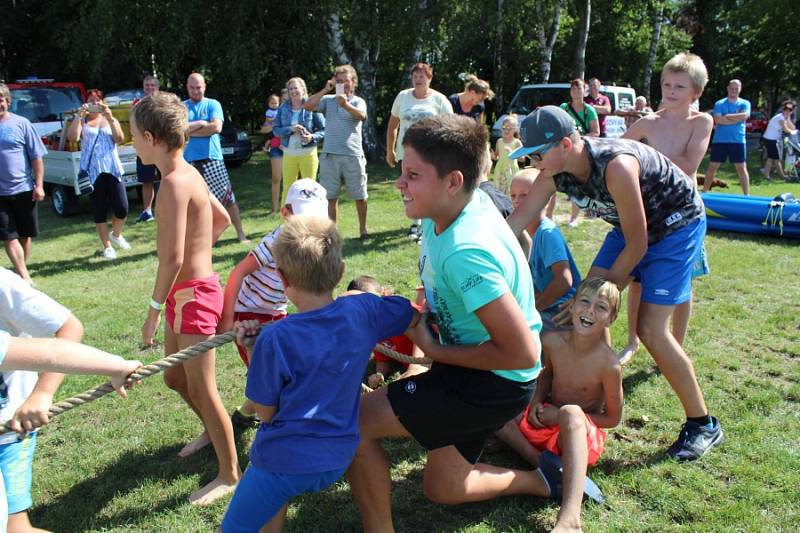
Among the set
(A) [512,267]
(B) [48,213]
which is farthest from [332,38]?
(A) [512,267]

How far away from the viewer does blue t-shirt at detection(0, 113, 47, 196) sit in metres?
6.94

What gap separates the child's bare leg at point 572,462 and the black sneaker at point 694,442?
655 millimetres

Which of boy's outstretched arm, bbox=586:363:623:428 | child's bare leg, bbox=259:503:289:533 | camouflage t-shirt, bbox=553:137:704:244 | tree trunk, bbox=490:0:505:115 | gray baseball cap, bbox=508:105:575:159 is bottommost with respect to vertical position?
child's bare leg, bbox=259:503:289:533

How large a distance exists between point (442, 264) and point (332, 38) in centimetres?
1469

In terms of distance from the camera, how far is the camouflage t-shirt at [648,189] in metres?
3.25

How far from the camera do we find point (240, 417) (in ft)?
13.0

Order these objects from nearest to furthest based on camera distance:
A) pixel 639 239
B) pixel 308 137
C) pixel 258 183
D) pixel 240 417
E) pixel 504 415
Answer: pixel 504 415 → pixel 639 239 → pixel 240 417 → pixel 308 137 → pixel 258 183

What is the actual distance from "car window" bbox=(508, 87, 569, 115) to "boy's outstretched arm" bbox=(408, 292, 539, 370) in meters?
14.9

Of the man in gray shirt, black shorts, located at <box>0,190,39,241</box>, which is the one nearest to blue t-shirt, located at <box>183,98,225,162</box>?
the man in gray shirt

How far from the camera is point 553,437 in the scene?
3379mm

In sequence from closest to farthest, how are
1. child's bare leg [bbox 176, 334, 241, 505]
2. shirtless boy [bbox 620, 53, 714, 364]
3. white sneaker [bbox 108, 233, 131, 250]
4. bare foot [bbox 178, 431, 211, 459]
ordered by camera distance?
1. child's bare leg [bbox 176, 334, 241, 505]
2. bare foot [bbox 178, 431, 211, 459]
3. shirtless boy [bbox 620, 53, 714, 364]
4. white sneaker [bbox 108, 233, 131, 250]

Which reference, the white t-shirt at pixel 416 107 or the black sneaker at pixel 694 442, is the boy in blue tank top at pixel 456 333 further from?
the white t-shirt at pixel 416 107

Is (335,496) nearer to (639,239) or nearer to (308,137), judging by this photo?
(639,239)

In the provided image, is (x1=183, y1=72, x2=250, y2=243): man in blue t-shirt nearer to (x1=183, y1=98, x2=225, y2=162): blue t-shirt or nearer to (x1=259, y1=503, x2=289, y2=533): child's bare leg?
(x1=183, y1=98, x2=225, y2=162): blue t-shirt
